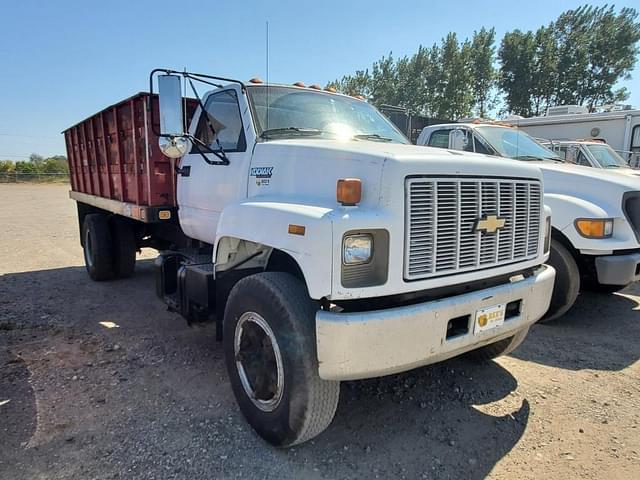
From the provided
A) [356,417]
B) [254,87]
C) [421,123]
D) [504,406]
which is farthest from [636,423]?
[421,123]

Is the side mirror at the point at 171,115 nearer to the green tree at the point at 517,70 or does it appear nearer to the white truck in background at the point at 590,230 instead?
the white truck in background at the point at 590,230

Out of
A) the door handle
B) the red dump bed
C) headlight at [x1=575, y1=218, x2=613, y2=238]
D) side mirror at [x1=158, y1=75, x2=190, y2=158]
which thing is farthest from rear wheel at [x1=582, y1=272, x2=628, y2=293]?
the red dump bed

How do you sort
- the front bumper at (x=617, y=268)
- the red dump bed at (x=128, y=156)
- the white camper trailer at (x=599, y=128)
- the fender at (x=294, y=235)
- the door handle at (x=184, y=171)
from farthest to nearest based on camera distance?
the white camper trailer at (x=599, y=128) → the red dump bed at (x=128, y=156) → the front bumper at (x=617, y=268) → the door handle at (x=184, y=171) → the fender at (x=294, y=235)

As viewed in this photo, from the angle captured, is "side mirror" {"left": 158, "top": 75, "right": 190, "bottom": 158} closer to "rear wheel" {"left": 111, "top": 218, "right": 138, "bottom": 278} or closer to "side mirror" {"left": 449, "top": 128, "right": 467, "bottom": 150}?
"rear wheel" {"left": 111, "top": 218, "right": 138, "bottom": 278}

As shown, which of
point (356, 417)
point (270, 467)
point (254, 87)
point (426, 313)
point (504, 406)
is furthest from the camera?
point (254, 87)

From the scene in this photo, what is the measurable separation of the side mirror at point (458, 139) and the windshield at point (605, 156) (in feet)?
13.0

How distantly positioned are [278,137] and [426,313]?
1761 mm

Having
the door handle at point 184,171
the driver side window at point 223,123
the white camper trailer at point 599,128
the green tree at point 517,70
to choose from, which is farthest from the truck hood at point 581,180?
the green tree at point 517,70

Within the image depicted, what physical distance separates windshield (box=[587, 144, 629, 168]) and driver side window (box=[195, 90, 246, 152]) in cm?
773

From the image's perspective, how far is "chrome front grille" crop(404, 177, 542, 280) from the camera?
2328 mm

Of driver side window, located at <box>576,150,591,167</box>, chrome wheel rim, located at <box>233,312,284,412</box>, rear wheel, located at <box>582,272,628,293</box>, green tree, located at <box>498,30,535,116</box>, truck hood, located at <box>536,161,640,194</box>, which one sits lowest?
rear wheel, located at <box>582,272,628,293</box>

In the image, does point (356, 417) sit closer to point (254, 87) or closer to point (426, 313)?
point (426, 313)

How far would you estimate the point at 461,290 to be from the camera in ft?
8.80

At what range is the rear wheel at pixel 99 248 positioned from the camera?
6461mm
